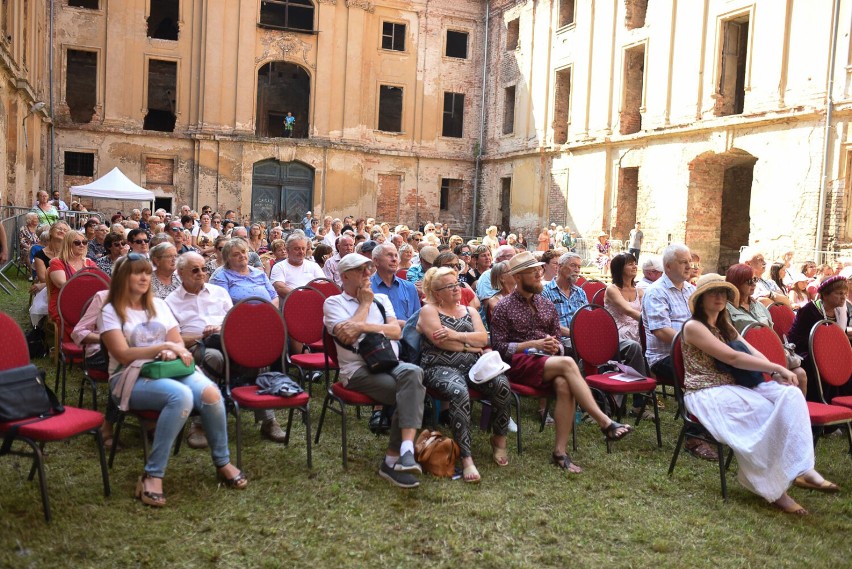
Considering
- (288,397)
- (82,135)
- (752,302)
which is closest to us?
(288,397)

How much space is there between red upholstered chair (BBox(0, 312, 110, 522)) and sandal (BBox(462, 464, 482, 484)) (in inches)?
84.5

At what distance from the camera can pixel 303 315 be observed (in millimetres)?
6742

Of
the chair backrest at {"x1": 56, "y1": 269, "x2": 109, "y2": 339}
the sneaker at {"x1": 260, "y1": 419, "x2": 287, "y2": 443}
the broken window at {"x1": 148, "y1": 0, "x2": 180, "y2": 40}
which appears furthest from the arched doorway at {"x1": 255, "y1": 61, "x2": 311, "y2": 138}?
the sneaker at {"x1": 260, "y1": 419, "x2": 287, "y2": 443}

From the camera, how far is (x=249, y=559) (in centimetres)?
366

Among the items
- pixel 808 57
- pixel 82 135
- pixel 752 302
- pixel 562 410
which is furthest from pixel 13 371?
pixel 82 135

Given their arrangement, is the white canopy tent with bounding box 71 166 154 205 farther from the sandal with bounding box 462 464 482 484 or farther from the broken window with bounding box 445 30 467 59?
the sandal with bounding box 462 464 482 484

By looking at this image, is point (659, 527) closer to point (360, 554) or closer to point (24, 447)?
point (360, 554)

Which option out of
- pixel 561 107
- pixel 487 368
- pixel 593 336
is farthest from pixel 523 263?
pixel 561 107

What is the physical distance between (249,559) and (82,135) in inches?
947

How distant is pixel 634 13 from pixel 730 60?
4049mm

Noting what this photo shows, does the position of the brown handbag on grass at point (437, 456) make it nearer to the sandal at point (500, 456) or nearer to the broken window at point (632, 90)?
the sandal at point (500, 456)

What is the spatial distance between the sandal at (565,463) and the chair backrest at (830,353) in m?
1.98

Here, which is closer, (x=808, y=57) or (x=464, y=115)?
(x=808, y=57)

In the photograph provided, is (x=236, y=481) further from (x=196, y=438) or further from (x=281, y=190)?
(x=281, y=190)
